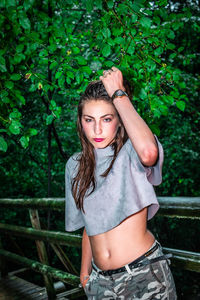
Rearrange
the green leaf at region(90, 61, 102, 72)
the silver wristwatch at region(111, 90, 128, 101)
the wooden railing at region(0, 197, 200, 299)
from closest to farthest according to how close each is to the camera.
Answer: the silver wristwatch at region(111, 90, 128, 101), the wooden railing at region(0, 197, 200, 299), the green leaf at region(90, 61, 102, 72)

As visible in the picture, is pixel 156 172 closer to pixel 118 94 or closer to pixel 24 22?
pixel 118 94

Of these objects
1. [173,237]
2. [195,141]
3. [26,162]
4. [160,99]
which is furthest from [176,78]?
[173,237]

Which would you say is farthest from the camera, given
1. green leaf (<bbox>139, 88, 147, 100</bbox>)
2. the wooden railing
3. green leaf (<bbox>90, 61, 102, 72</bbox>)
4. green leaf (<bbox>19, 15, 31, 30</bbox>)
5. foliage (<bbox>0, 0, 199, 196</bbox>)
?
green leaf (<bbox>90, 61, 102, 72</bbox>)

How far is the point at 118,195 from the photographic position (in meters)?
1.48

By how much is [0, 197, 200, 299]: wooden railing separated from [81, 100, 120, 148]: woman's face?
1.91ft

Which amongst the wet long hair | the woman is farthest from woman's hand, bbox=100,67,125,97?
the wet long hair

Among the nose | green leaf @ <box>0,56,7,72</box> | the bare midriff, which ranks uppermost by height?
green leaf @ <box>0,56,7,72</box>

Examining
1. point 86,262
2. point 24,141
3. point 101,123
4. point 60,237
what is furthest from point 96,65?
point 86,262

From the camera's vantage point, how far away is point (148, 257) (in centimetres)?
144

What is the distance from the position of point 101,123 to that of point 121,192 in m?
0.36

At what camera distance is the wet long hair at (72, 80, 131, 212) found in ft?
5.25

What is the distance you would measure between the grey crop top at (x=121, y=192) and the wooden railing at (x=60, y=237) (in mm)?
302

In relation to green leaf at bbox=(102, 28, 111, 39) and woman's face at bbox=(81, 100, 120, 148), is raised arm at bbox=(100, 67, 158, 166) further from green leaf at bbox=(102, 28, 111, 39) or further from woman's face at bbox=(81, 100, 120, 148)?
green leaf at bbox=(102, 28, 111, 39)

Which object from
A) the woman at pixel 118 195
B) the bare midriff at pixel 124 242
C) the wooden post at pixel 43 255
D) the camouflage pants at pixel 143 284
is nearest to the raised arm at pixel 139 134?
the woman at pixel 118 195
